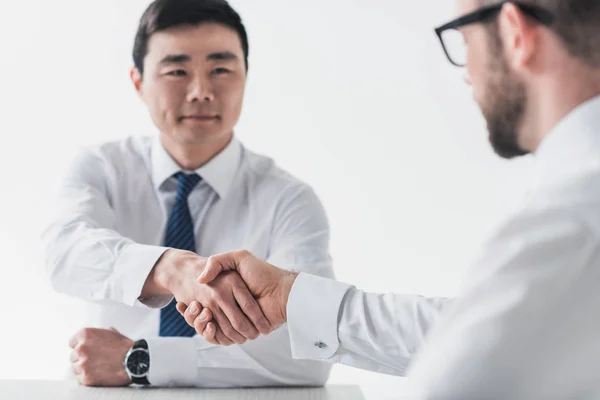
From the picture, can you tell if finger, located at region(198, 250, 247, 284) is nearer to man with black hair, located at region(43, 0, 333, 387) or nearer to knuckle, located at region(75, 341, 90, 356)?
man with black hair, located at region(43, 0, 333, 387)

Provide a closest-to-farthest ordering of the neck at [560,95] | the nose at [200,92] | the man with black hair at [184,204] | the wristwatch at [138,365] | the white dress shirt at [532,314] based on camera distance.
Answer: the white dress shirt at [532,314] < the neck at [560,95] < the wristwatch at [138,365] < the man with black hair at [184,204] < the nose at [200,92]

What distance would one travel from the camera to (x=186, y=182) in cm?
252

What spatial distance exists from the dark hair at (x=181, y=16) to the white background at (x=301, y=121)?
171 cm

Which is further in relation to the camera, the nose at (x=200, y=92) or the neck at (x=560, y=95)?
the nose at (x=200, y=92)

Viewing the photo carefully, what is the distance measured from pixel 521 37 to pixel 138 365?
4.12ft

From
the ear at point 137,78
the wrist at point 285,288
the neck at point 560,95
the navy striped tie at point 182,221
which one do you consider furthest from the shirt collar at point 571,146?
the ear at point 137,78

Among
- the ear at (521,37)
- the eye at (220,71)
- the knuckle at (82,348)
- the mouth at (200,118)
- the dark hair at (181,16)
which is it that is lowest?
the knuckle at (82,348)

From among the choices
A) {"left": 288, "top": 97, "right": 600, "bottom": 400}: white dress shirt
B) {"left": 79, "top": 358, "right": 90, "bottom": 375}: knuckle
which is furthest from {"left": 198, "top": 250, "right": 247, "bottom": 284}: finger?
{"left": 288, "top": 97, "right": 600, "bottom": 400}: white dress shirt

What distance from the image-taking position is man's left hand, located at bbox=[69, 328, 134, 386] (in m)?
1.94

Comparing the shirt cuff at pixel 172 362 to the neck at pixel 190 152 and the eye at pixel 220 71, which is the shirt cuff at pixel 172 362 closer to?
the neck at pixel 190 152

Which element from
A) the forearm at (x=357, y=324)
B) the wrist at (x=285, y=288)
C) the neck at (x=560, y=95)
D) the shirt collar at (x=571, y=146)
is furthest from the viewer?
the wrist at (x=285, y=288)

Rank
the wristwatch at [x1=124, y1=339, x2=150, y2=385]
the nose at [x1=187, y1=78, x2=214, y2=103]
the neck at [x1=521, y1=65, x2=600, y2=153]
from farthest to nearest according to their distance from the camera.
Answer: the nose at [x1=187, y1=78, x2=214, y2=103]
the wristwatch at [x1=124, y1=339, x2=150, y2=385]
the neck at [x1=521, y1=65, x2=600, y2=153]

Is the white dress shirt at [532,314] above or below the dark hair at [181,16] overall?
below

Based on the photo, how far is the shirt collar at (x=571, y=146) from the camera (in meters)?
0.98
